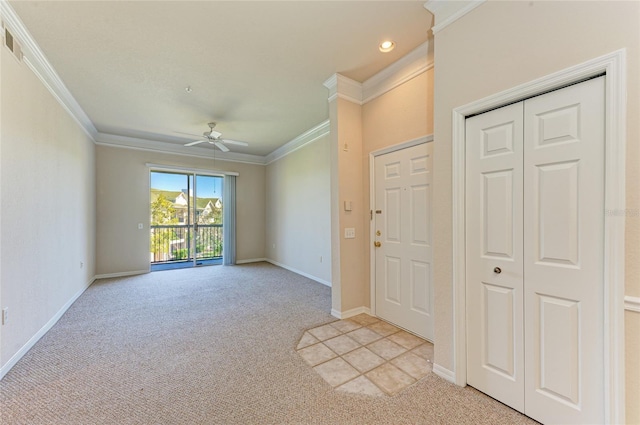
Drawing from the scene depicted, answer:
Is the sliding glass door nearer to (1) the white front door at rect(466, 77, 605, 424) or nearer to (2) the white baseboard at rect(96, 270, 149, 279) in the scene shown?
(2) the white baseboard at rect(96, 270, 149, 279)

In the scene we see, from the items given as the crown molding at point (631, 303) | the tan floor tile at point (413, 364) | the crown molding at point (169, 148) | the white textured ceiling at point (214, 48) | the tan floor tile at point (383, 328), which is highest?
the white textured ceiling at point (214, 48)

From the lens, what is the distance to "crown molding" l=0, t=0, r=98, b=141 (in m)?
2.06

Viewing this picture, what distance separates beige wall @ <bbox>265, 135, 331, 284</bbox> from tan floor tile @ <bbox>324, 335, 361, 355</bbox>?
205cm

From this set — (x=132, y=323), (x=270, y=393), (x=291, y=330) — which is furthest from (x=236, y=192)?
(x=270, y=393)

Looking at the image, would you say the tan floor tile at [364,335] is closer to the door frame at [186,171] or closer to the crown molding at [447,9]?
the crown molding at [447,9]

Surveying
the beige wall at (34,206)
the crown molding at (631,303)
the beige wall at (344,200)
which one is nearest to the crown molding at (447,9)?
the beige wall at (344,200)

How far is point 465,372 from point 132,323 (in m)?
3.54

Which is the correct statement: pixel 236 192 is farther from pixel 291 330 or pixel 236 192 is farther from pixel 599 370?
pixel 599 370

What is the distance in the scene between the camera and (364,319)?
10.2 ft

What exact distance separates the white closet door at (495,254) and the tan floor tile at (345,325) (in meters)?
1.23

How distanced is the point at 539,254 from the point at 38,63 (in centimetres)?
475

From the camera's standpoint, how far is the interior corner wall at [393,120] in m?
2.56

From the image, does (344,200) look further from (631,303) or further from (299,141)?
(299,141)

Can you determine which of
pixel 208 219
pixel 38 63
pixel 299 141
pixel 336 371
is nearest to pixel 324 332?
pixel 336 371
